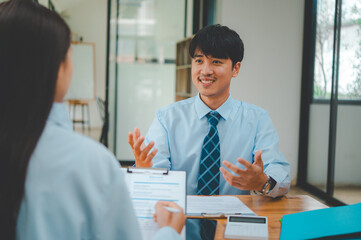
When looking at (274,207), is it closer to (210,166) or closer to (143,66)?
(210,166)

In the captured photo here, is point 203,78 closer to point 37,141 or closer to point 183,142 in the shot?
point 183,142

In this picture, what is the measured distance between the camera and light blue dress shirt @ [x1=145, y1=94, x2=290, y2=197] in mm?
1609

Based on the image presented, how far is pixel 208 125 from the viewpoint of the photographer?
66.2 inches

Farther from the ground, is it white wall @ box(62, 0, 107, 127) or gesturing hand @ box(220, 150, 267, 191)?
white wall @ box(62, 0, 107, 127)

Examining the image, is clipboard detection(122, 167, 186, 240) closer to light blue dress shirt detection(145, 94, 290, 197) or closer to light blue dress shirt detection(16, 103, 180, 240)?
light blue dress shirt detection(16, 103, 180, 240)

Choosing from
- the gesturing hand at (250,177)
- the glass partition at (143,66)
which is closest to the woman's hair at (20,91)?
the gesturing hand at (250,177)

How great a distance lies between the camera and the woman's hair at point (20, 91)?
521 millimetres

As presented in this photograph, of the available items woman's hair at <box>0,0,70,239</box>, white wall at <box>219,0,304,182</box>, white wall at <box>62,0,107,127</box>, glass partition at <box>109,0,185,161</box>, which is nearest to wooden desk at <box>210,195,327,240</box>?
woman's hair at <box>0,0,70,239</box>

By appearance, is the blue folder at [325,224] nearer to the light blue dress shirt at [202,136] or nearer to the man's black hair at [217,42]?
the light blue dress shirt at [202,136]

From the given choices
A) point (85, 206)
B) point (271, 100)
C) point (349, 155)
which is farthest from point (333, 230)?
point (271, 100)

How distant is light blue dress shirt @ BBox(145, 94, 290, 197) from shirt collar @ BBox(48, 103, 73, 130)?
0.98m

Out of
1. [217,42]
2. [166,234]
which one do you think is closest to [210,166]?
[217,42]

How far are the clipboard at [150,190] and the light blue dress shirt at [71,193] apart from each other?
1.10ft

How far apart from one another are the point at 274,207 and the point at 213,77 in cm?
68
